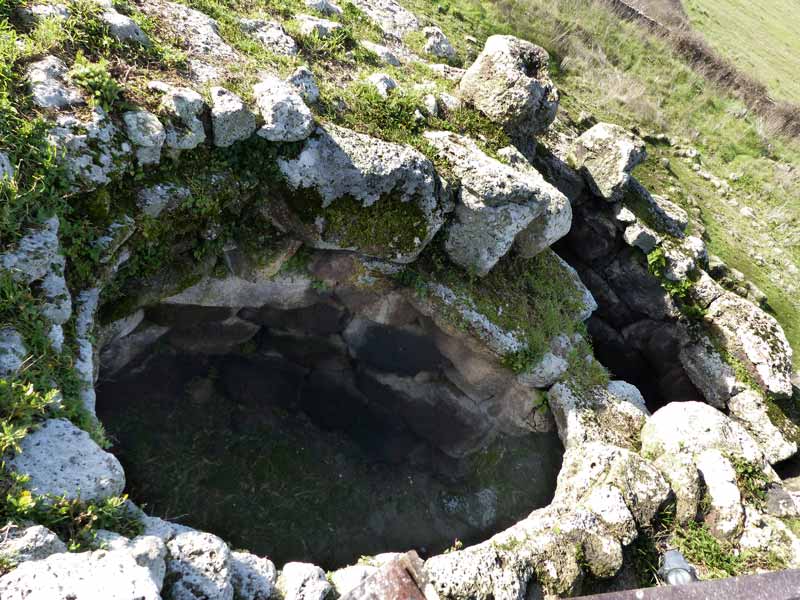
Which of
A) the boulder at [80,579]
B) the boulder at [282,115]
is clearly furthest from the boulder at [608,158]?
the boulder at [80,579]

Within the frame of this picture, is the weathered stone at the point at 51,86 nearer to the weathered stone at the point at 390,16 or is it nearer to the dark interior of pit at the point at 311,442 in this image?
the dark interior of pit at the point at 311,442

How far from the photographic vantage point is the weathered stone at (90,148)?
420 centimetres

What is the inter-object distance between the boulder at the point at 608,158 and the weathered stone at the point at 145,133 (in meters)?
6.91

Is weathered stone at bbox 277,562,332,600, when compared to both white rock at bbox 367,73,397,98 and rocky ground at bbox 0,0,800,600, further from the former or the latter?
white rock at bbox 367,73,397,98

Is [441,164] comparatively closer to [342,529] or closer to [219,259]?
[219,259]

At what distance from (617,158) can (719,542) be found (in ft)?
19.2

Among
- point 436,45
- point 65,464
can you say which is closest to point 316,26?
point 436,45

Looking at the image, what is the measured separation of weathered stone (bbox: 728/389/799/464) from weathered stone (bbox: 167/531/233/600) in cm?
754

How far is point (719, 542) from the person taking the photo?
546cm

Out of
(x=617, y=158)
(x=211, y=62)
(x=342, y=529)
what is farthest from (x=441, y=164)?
(x=342, y=529)

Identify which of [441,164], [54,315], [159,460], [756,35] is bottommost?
[159,460]

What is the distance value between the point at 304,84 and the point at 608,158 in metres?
5.36

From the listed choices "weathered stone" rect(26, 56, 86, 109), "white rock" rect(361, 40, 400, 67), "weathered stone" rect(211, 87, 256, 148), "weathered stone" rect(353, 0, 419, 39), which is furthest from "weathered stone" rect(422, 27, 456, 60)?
"weathered stone" rect(26, 56, 86, 109)

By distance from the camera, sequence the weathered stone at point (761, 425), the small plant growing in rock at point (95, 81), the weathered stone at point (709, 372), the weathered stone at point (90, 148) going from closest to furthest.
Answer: the weathered stone at point (90, 148), the small plant growing in rock at point (95, 81), the weathered stone at point (761, 425), the weathered stone at point (709, 372)
